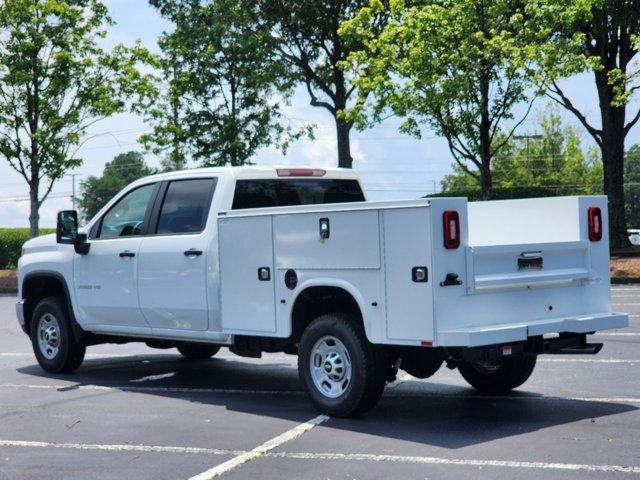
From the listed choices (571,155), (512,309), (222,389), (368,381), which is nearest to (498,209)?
(512,309)

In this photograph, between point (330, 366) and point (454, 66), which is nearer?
point (330, 366)

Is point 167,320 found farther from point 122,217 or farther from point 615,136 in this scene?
point 615,136

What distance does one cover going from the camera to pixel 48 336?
11.5 meters

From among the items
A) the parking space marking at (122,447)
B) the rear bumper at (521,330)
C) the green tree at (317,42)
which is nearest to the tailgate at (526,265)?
the rear bumper at (521,330)

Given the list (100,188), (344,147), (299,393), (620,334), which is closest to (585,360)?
(620,334)

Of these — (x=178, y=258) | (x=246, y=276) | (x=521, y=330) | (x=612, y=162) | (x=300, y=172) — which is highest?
(x=612, y=162)

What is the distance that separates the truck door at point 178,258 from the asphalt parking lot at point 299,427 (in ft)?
2.68

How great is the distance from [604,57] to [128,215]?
2483 centimetres

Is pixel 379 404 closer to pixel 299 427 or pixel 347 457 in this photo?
pixel 299 427

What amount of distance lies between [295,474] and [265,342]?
110 inches

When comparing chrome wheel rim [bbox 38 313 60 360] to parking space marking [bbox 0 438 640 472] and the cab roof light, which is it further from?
parking space marking [bbox 0 438 640 472]

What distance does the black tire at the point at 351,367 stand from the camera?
7.89 meters

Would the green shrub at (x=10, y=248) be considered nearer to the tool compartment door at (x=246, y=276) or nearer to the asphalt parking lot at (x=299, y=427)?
the asphalt parking lot at (x=299, y=427)

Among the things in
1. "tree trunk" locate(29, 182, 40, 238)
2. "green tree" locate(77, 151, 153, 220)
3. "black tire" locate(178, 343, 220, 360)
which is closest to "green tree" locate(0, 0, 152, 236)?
"tree trunk" locate(29, 182, 40, 238)
